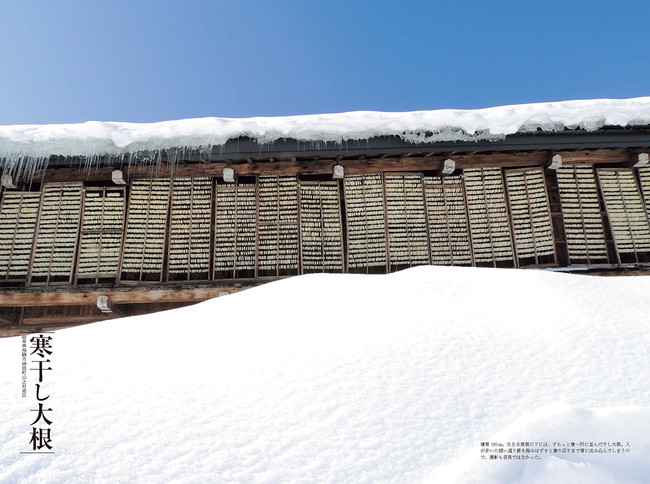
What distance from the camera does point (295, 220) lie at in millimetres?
8352

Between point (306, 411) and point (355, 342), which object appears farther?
point (355, 342)

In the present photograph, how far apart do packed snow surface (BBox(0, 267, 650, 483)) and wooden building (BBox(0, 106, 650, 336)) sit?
4.38 metres

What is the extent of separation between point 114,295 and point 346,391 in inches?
268

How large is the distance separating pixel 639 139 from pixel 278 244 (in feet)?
22.9

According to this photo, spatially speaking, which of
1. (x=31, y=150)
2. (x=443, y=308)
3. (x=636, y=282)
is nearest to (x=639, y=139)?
(x=636, y=282)

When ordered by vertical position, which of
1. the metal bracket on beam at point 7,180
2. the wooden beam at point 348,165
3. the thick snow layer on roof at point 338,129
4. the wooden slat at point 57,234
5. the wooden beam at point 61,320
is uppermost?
the thick snow layer on roof at point 338,129

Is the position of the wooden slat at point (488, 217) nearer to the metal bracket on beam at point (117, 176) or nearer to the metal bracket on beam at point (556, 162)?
the metal bracket on beam at point (556, 162)

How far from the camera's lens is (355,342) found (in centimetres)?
297


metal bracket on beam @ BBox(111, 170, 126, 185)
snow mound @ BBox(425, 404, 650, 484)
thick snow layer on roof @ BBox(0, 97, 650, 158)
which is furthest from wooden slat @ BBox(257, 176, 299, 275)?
snow mound @ BBox(425, 404, 650, 484)

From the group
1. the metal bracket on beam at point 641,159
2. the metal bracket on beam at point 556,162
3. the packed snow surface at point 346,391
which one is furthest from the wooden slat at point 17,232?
the metal bracket on beam at point 641,159

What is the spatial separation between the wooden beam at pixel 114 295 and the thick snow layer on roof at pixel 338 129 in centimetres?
256

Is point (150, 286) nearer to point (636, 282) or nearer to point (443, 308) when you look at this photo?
point (443, 308)

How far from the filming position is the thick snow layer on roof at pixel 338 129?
7293 mm

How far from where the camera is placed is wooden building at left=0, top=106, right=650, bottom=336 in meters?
8.04
